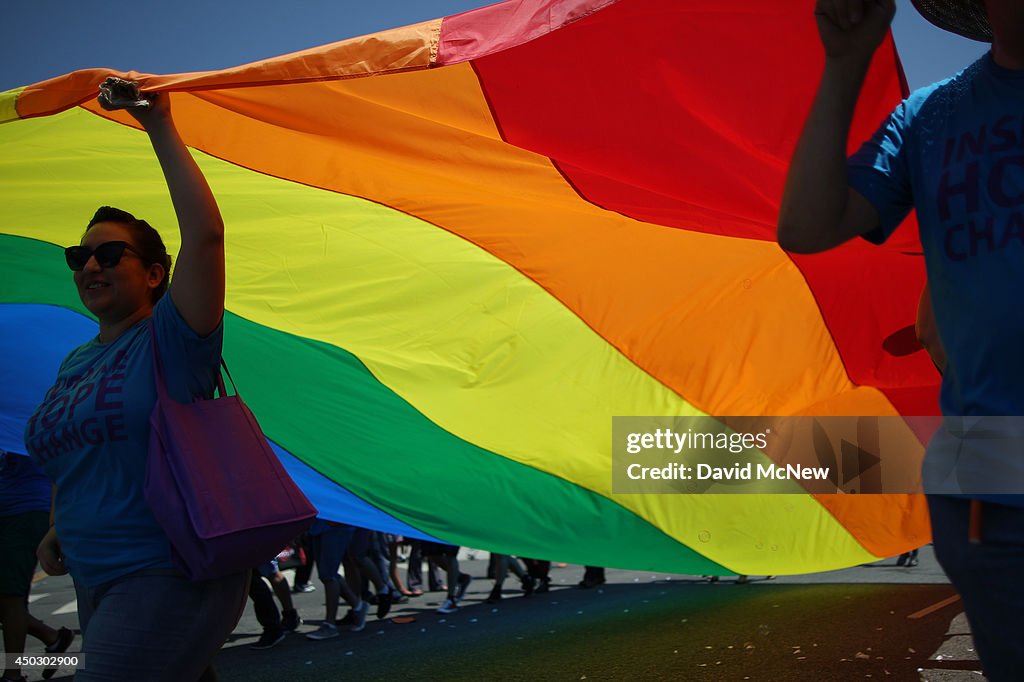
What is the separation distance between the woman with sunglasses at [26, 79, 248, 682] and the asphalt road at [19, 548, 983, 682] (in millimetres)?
3449

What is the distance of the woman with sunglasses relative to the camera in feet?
6.83

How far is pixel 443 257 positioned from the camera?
170 inches

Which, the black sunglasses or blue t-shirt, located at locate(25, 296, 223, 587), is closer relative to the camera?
blue t-shirt, located at locate(25, 296, 223, 587)

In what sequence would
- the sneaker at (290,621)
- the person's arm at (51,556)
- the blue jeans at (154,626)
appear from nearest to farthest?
the blue jeans at (154,626)
the person's arm at (51,556)
the sneaker at (290,621)

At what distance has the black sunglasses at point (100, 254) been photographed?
2.39m

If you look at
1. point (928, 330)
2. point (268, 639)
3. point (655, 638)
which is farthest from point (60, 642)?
point (928, 330)

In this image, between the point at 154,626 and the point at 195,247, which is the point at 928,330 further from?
the point at 154,626

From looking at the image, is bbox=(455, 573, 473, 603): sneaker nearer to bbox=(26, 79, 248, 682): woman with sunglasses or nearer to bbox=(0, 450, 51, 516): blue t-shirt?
bbox=(0, 450, 51, 516): blue t-shirt

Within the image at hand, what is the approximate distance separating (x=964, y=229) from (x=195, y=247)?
1625 millimetres

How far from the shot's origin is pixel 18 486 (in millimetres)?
5594

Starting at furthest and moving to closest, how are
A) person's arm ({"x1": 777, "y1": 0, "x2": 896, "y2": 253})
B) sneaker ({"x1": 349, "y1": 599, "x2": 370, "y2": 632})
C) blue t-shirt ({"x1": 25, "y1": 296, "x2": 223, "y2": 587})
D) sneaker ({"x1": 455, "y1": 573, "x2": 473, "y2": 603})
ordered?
sneaker ({"x1": 455, "y1": 573, "x2": 473, "y2": 603}) < sneaker ({"x1": 349, "y1": 599, "x2": 370, "y2": 632}) < blue t-shirt ({"x1": 25, "y1": 296, "x2": 223, "y2": 587}) < person's arm ({"x1": 777, "y1": 0, "x2": 896, "y2": 253})

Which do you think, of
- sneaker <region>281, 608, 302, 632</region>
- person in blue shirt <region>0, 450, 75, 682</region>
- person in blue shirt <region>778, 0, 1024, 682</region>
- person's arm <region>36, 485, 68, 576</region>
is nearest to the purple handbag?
person's arm <region>36, 485, 68, 576</region>

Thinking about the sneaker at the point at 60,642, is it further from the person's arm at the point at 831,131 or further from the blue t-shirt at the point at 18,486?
the person's arm at the point at 831,131

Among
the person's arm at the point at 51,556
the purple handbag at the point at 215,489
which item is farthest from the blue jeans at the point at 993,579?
the person's arm at the point at 51,556
